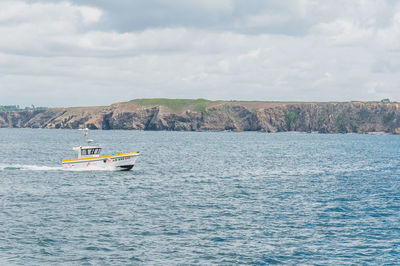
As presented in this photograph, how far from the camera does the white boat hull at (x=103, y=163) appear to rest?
72.9 m

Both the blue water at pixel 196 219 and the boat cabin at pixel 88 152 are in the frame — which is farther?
the boat cabin at pixel 88 152

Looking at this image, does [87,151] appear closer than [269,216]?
No

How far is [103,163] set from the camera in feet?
240

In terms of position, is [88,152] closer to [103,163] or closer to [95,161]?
[95,161]

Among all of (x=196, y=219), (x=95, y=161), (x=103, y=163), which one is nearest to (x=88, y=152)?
(x=95, y=161)

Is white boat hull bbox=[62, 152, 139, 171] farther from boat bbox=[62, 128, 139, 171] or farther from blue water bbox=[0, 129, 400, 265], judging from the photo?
blue water bbox=[0, 129, 400, 265]

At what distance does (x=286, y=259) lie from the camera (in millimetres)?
29469

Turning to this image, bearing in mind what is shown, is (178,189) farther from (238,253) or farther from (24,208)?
(238,253)

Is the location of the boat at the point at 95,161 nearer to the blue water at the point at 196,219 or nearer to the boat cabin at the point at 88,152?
the boat cabin at the point at 88,152

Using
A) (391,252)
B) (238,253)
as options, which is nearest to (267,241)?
(238,253)

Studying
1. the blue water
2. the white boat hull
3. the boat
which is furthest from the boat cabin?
the blue water

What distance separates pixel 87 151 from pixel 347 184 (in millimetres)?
41372

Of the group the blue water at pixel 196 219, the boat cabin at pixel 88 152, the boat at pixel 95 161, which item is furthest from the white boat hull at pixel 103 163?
the blue water at pixel 196 219

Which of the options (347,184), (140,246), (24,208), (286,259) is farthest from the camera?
(347,184)
